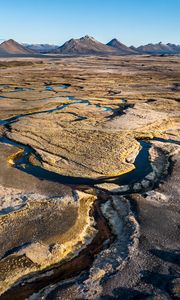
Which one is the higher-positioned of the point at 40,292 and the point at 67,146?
the point at 67,146

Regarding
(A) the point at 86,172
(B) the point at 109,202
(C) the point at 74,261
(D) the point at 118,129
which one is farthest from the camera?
(D) the point at 118,129

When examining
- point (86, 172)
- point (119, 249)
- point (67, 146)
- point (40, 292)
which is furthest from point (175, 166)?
point (40, 292)

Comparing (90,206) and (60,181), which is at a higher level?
(60,181)

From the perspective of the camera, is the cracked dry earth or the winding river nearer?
the winding river

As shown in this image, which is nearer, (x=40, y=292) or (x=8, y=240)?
(x=40, y=292)

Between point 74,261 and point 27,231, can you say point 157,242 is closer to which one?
point 74,261

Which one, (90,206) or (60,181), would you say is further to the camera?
(60,181)

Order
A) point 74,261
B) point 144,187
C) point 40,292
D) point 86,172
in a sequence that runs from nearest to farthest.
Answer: point 40,292 < point 74,261 < point 144,187 < point 86,172

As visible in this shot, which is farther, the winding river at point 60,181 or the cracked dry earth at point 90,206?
the cracked dry earth at point 90,206
